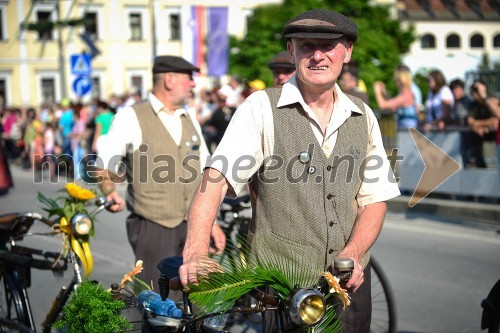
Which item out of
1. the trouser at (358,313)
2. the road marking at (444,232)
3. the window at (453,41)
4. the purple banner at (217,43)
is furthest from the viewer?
the window at (453,41)

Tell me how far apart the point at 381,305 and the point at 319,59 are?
111 inches

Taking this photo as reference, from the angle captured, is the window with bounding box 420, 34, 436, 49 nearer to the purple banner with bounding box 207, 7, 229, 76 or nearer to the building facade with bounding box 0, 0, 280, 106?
the building facade with bounding box 0, 0, 280, 106

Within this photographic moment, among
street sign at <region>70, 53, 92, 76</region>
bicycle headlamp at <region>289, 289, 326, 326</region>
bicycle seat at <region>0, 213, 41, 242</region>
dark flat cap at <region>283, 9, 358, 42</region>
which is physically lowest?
street sign at <region>70, 53, 92, 76</region>

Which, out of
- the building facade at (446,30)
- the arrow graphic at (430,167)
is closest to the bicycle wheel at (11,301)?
the arrow graphic at (430,167)

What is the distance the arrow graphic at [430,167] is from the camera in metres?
12.8

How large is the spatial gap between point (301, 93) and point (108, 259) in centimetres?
669

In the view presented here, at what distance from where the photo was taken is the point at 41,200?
5.77 metres

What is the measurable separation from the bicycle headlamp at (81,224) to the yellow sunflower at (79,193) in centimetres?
17

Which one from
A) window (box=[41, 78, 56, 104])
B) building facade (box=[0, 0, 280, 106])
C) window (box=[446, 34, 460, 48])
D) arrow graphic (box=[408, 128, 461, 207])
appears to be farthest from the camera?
window (box=[446, 34, 460, 48])

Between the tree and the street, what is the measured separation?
3135 centimetres

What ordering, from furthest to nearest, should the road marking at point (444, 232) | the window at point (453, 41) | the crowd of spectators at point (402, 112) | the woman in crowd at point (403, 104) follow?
the window at point (453, 41)
the woman in crowd at point (403, 104)
the crowd of spectators at point (402, 112)
the road marking at point (444, 232)

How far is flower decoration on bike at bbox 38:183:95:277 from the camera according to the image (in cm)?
549

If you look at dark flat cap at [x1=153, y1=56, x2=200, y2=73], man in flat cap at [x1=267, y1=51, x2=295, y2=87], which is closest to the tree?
man in flat cap at [x1=267, y1=51, x2=295, y2=87]

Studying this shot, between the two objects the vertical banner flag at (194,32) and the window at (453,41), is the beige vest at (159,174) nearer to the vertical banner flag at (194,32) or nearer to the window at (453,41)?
the vertical banner flag at (194,32)
